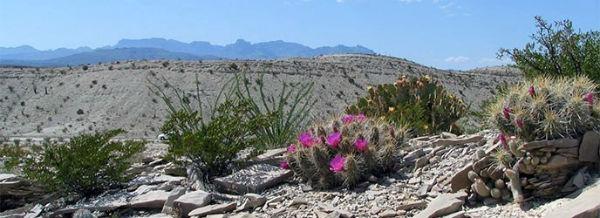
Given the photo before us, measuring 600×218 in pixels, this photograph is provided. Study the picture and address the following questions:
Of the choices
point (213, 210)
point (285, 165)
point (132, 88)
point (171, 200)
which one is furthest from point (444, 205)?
point (132, 88)

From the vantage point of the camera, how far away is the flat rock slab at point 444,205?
6.20 metres

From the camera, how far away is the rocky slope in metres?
47.0

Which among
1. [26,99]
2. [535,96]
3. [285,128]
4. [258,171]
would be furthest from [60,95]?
[535,96]

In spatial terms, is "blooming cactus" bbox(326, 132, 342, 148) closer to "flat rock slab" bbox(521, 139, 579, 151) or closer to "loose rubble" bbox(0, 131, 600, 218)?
"loose rubble" bbox(0, 131, 600, 218)

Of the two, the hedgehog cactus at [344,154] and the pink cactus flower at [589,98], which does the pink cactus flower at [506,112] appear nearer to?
the pink cactus flower at [589,98]

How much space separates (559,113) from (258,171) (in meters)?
3.90

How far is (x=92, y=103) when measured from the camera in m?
50.9

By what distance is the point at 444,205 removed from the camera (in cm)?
627

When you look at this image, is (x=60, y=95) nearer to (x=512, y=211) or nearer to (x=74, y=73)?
(x=74, y=73)

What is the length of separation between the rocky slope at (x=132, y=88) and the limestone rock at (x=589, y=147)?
122 ft

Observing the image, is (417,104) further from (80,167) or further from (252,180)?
(80,167)

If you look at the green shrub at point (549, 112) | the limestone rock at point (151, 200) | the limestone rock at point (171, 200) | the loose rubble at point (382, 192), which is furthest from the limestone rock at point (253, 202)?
the green shrub at point (549, 112)

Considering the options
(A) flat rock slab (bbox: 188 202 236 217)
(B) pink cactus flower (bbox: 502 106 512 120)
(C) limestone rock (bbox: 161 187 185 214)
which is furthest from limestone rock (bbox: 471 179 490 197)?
(C) limestone rock (bbox: 161 187 185 214)

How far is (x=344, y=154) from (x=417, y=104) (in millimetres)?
3932
